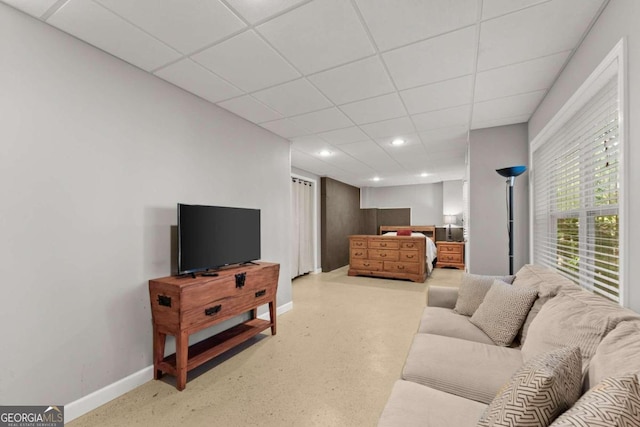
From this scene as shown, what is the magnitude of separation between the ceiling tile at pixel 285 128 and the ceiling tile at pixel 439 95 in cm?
134

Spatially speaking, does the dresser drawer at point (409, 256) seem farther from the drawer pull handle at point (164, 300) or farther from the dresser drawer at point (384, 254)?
the drawer pull handle at point (164, 300)

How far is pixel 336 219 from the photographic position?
7.23 m

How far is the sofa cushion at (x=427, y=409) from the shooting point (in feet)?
3.56

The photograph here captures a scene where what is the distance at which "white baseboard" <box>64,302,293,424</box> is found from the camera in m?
1.76

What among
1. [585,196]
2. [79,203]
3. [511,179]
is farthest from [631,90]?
[79,203]

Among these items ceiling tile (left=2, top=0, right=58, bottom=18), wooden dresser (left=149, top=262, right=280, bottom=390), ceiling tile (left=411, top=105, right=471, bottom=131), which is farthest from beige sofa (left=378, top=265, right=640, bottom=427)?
ceiling tile (left=2, top=0, right=58, bottom=18)

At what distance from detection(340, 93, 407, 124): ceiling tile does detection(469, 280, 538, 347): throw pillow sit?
191 centimetres

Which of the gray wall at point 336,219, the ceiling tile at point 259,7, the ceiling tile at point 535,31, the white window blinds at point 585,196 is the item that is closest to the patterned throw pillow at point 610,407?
the white window blinds at point 585,196

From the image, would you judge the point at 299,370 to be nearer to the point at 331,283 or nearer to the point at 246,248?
the point at 246,248

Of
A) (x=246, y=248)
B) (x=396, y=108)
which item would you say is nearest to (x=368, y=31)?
(x=396, y=108)

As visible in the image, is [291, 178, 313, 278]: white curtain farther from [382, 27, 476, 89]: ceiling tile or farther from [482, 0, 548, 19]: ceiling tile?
[482, 0, 548, 19]: ceiling tile

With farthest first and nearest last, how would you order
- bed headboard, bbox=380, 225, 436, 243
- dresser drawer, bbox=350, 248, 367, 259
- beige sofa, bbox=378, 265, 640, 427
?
bed headboard, bbox=380, 225, 436, 243, dresser drawer, bbox=350, 248, 367, 259, beige sofa, bbox=378, 265, 640, 427

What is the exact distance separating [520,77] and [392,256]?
4333 mm

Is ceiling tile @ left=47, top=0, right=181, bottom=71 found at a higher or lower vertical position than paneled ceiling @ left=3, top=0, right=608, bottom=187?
higher
